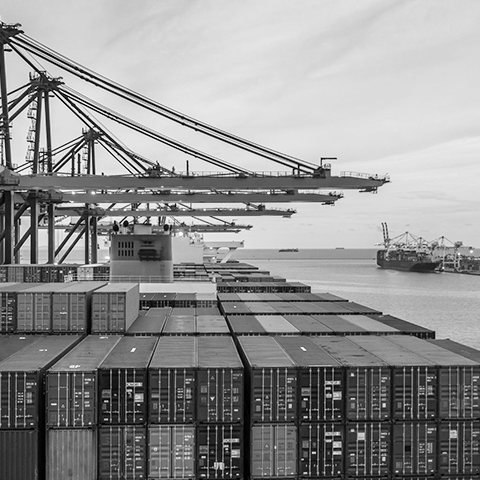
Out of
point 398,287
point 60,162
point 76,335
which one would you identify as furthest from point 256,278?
point 398,287

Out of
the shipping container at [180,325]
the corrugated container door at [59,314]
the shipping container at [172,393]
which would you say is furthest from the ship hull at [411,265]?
the shipping container at [172,393]

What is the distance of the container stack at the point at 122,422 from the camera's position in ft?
32.7

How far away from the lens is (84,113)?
123 ft

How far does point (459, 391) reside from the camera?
10.5 meters

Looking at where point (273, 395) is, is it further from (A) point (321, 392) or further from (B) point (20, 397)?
(B) point (20, 397)

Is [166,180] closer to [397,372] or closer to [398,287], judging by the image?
[397,372]

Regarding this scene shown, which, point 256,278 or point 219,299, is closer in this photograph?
point 219,299

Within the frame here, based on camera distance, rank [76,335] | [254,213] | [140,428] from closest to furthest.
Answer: [140,428]
[76,335]
[254,213]

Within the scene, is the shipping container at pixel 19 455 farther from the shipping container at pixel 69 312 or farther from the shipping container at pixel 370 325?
the shipping container at pixel 370 325

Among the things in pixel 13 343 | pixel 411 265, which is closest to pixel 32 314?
pixel 13 343

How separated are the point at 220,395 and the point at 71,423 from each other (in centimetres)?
327

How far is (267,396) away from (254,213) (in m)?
41.5

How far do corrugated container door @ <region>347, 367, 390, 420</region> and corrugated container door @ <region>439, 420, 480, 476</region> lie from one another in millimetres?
1446

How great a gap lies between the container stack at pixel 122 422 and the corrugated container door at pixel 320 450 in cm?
352
